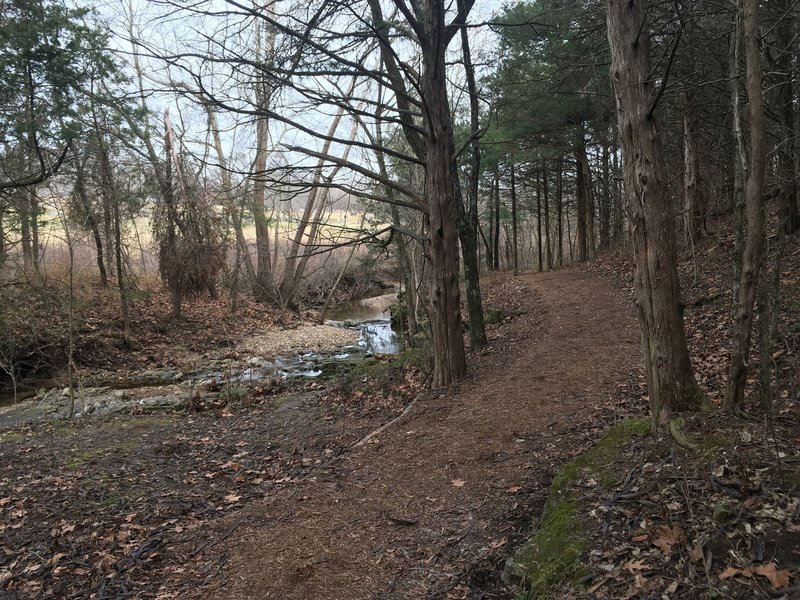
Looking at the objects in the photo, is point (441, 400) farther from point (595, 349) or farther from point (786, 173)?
point (786, 173)

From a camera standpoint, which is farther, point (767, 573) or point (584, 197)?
point (584, 197)

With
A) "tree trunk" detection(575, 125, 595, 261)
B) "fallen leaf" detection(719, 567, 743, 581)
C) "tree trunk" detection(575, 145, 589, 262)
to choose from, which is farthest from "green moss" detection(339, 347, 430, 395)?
"tree trunk" detection(575, 145, 589, 262)

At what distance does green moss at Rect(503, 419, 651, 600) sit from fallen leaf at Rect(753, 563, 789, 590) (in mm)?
893

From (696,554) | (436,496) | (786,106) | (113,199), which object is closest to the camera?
(696,554)

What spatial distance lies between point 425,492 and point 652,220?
3080 mm

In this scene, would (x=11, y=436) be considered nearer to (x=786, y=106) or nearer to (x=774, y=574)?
(x=774, y=574)

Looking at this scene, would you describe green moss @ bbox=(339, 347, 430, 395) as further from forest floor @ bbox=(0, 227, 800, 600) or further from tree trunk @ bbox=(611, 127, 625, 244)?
tree trunk @ bbox=(611, 127, 625, 244)

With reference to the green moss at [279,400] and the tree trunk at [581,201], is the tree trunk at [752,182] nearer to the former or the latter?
the green moss at [279,400]

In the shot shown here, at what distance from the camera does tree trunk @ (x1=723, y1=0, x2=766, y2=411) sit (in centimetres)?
308

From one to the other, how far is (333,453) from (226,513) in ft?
5.24

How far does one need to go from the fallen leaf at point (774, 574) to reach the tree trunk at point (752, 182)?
159 cm

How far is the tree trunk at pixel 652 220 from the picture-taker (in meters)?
3.95

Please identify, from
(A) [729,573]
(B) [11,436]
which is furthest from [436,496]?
(B) [11,436]

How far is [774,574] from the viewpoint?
2.14 m
